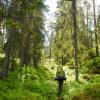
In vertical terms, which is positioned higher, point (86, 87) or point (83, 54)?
point (83, 54)

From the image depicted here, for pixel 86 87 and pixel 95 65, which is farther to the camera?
pixel 95 65

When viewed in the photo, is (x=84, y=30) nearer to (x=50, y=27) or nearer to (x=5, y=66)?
(x=5, y=66)

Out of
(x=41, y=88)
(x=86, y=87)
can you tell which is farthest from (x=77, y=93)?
(x=41, y=88)

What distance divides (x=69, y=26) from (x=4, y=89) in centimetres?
1010

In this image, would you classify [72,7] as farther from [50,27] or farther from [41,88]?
[50,27]

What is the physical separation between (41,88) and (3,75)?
4514 millimetres

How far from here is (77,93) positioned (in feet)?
39.8

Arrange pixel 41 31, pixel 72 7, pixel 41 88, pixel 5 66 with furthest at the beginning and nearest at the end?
pixel 41 31
pixel 72 7
pixel 5 66
pixel 41 88

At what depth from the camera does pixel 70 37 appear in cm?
2320

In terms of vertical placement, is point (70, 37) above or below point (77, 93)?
above

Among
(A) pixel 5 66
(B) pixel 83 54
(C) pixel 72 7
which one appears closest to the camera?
(A) pixel 5 66

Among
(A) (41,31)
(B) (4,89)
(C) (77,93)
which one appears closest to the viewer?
(C) (77,93)

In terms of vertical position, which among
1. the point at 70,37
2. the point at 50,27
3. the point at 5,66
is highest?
the point at 50,27

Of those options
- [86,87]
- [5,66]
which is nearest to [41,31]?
[5,66]
